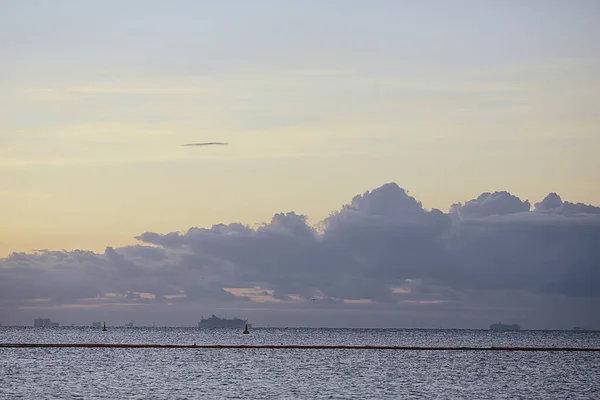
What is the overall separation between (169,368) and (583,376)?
58.8m

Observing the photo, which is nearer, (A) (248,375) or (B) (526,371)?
(A) (248,375)

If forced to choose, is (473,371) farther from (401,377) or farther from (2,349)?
(2,349)

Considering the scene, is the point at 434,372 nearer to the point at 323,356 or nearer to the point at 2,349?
the point at 323,356

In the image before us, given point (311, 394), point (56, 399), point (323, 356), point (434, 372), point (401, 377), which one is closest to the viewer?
point (56, 399)

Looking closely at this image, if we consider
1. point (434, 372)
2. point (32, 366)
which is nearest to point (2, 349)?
point (32, 366)

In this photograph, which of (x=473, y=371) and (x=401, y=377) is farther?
(x=473, y=371)

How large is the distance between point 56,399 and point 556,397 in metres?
51.8

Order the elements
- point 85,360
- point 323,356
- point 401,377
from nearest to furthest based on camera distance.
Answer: point 401,377, point 85,360, point 323,356

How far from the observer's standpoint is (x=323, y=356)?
173 m

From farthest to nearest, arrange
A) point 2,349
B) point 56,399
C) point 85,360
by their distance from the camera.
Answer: point 2,349
point 85,360
point 56,399

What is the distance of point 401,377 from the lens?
4626 inches

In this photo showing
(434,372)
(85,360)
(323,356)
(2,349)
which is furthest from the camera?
(2,349)

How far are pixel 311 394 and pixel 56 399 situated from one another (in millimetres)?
25762

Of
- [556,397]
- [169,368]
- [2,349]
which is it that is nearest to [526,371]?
[556,397]
